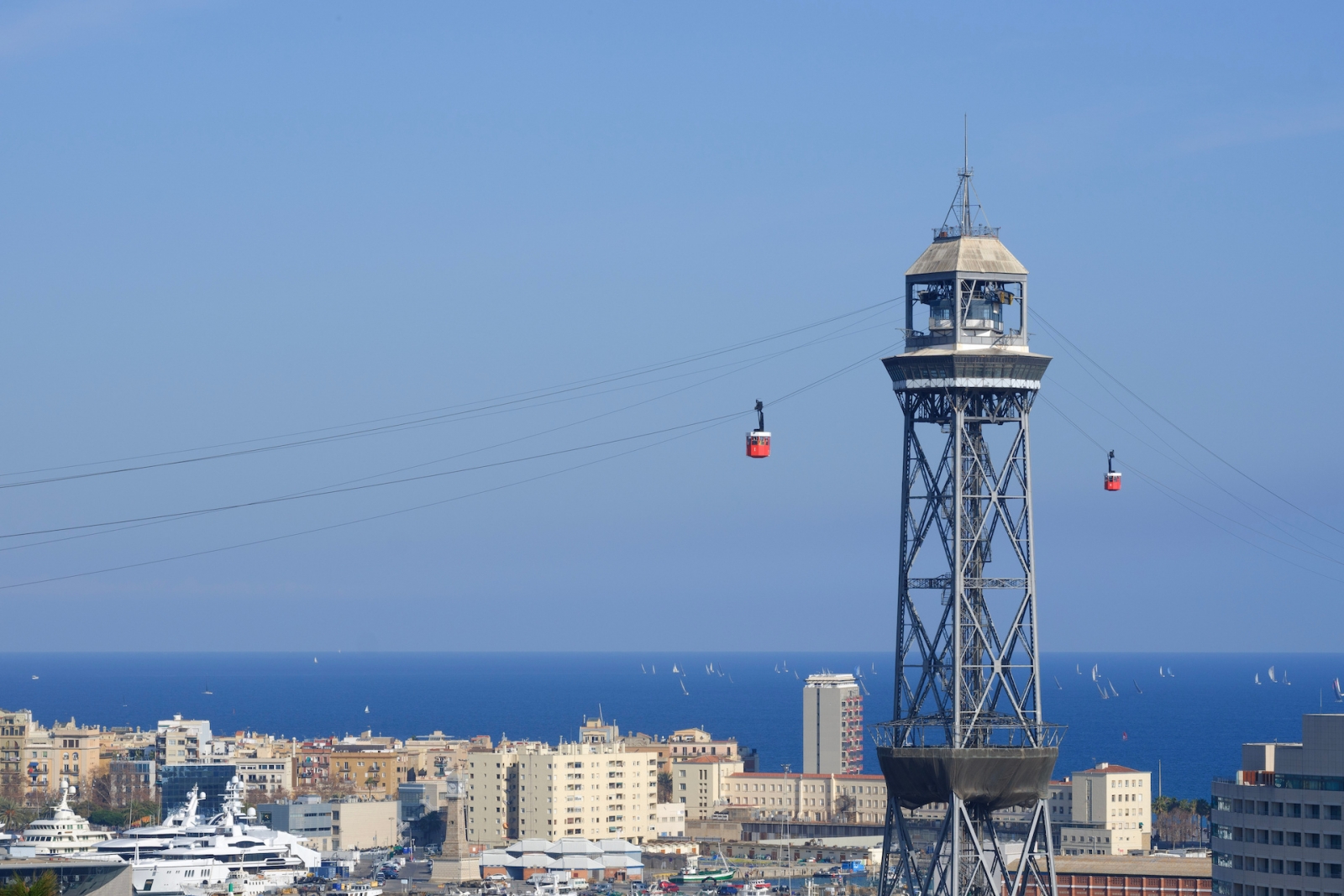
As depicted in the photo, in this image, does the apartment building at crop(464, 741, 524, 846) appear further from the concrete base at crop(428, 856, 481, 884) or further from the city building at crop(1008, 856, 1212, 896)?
the city building at crop(1008, 856, 1212, 896)

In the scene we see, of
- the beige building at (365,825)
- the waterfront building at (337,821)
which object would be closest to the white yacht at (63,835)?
the waterfront building at (337,821)

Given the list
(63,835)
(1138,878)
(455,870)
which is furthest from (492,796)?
(1138,878)

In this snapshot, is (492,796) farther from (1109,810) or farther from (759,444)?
(759,444)

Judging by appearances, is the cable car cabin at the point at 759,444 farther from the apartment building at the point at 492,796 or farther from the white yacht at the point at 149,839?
the apartment building at the point at 492,796

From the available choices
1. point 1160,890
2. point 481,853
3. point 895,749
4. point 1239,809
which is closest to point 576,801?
point 481,853

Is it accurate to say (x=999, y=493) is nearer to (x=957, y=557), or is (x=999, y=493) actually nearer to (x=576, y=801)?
(x=957, y=557)
